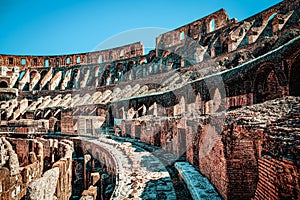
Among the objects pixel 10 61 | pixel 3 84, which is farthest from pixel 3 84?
pixel 10 61

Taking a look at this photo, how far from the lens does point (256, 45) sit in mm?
18188

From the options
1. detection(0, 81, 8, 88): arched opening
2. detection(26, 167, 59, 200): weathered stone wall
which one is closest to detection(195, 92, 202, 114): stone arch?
detection(26, 167, 59, 200): weathered stone wall

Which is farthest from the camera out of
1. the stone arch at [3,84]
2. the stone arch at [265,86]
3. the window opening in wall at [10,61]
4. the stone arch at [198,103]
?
the window opening in wall at [10,61]

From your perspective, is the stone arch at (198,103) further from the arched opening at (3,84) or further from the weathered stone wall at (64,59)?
the arched opening at (3,84)

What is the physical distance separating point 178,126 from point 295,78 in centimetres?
526

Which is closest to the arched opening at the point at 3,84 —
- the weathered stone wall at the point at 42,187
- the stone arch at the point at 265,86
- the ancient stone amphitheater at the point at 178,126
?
the ancient stone amphitheater at the point at 178,126

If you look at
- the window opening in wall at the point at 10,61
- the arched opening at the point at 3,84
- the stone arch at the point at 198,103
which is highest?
the window opening in wall at the point at 10,61

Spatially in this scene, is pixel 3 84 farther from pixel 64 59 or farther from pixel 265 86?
pixel 265 86

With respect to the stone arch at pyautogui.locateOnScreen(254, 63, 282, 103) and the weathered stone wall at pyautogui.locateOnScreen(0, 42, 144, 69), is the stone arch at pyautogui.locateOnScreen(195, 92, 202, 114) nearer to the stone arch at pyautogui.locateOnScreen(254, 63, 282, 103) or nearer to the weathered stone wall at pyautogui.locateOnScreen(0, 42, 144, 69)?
the stone arch at pyautogui.locateOnScreen(254, 63, 282, 103)

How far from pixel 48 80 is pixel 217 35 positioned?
29.8m

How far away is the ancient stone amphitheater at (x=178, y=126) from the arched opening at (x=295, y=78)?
41 millimetres

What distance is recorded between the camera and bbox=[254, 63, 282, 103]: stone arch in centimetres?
1156

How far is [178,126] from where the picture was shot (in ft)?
31.0

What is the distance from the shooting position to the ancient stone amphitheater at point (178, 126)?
4520 millimetres
